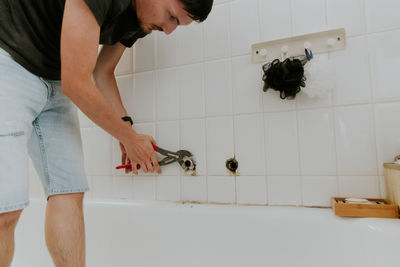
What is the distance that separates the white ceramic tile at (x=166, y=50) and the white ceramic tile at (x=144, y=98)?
0.22 ft

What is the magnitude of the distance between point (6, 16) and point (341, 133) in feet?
3.15

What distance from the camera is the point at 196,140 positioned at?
997mm

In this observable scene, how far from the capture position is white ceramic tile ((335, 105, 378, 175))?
2.59 ft

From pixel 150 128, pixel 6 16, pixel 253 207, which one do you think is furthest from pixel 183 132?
pixel 6 16

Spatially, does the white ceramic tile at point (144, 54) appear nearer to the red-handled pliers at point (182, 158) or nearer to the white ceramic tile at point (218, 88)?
the white ceramic tile at point (218, 88)

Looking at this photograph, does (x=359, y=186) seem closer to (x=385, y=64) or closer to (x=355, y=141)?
(x=355, y=141)

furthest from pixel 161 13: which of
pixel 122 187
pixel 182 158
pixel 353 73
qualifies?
pixel 122 187

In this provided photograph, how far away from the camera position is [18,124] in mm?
573

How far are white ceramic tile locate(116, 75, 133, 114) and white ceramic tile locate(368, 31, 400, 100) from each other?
0.89 metres

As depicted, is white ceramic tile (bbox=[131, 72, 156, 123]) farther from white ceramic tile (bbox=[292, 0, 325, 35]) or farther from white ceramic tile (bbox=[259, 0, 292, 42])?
white ceramic tile (bbox=[292, 0, 325, 35])

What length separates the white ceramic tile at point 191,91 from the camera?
1.00 m

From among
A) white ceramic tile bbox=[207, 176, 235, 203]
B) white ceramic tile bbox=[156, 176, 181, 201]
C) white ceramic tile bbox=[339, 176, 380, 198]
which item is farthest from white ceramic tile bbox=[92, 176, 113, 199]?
white ceramic tile bbox=[339, 176, 380, 198]

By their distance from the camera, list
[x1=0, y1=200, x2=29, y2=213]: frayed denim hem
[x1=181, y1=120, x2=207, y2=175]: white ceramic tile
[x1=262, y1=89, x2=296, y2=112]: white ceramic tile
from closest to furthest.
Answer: [x1=0, y1=200, x2=29, y2=213]: frayed denim hem → [x1=262, y1=89, x2=296, y2=112]: white ceramic tile → [x1=181, y1=120, x2=207, y2=175]: white ceramic tile

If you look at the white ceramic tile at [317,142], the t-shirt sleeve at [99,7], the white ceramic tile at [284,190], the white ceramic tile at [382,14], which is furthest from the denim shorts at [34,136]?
the white ceramic tile at [382,14]
